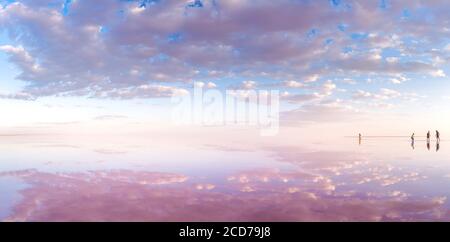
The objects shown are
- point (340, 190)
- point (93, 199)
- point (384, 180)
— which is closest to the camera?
point (93, 199)

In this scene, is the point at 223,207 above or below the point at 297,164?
below

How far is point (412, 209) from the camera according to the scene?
42.1 ft

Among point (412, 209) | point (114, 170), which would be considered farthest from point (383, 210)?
point (114, 170)

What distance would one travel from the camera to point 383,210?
1289 cm

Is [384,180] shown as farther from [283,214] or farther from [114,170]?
[114,170]
